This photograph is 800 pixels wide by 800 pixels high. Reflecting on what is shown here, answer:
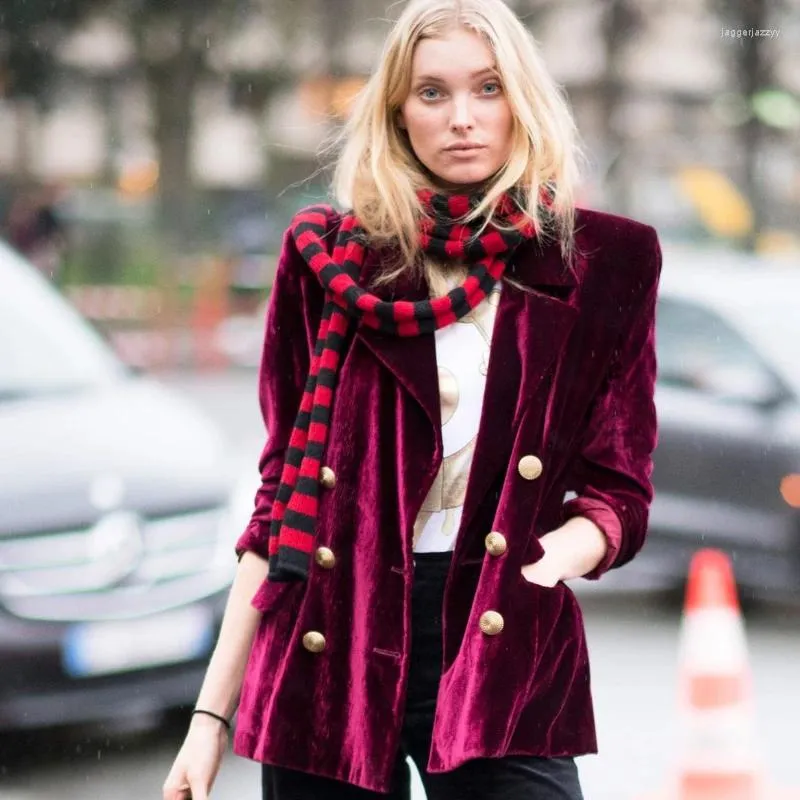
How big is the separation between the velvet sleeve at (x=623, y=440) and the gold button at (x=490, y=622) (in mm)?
184

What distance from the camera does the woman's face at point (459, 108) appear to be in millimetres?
1853

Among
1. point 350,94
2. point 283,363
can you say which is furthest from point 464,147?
point 350,94

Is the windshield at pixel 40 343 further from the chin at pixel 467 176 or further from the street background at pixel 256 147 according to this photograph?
the chin at pixel 467 176

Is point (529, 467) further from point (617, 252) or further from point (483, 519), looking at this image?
point (617, 252)

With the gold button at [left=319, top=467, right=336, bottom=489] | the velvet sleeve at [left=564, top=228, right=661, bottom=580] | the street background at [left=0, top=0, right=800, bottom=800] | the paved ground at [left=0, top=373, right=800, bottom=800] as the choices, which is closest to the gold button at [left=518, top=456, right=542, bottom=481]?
the velvet sleeve at [left=564, top=228, right=661, bottom=580]

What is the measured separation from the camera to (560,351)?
181 centimetres

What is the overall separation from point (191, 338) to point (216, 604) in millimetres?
1028

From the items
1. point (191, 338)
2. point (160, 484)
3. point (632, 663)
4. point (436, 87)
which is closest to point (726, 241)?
point (632, 663)

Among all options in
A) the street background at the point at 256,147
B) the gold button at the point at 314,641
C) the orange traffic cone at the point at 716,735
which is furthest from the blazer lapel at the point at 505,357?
the street background at the point at 256,147

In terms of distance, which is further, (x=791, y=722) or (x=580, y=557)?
(x=791, y=722)

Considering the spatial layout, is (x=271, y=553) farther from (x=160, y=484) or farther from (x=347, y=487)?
Result: (x=160, y=484)

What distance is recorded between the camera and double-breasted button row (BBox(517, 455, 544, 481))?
1.76m

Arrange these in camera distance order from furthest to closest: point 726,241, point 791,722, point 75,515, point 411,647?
point 726,241 < point 791,722 < point 75,515 < point 411,647

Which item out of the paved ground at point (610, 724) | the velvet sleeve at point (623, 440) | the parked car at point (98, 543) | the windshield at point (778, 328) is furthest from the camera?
the windshield at point (778, 328)
